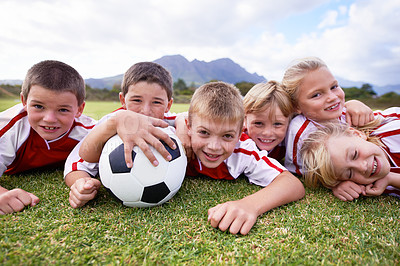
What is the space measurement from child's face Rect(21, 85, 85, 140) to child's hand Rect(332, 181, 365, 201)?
113 inches

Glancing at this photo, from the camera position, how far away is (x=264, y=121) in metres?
3.04

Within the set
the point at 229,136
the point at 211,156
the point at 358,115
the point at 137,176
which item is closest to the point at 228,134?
the point at 229,136

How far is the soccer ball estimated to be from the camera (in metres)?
1.88

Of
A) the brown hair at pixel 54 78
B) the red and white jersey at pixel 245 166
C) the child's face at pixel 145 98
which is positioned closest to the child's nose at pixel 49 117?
the brown hair at pixel 54 78

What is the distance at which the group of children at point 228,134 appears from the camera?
6.61 ft

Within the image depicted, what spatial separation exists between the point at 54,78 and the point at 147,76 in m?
1.02

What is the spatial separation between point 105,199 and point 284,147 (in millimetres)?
2373

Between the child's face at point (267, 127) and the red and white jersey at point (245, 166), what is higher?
the child's face at point (267, 127)

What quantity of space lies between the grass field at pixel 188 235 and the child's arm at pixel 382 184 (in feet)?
0.35

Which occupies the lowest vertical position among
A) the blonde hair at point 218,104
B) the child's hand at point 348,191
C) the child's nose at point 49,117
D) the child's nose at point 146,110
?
the child's hand at point 348,191

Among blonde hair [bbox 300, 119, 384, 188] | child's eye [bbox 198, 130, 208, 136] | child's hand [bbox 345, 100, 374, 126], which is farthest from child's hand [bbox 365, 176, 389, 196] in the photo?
child's eye [bbox 198, 130, 208, 136]

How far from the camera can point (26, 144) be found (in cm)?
272

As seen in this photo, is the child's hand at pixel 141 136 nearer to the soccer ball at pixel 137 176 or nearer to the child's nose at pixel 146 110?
the soccer ball at pixel 137 176

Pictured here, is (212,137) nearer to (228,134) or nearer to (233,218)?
(228,134)
